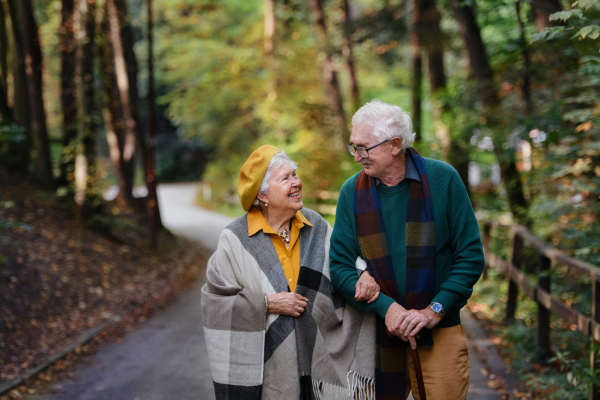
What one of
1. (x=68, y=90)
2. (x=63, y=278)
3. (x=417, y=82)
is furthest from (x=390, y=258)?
(x=68, y=90)

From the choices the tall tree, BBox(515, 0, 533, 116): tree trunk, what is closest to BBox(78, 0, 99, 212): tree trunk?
the tall tree

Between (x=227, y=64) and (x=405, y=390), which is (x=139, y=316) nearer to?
(x=405, y=390)

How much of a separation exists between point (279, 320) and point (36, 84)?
30.9ft

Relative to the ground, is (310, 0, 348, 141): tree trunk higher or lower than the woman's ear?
higher

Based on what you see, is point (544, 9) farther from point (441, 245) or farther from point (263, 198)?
point (263, 198)

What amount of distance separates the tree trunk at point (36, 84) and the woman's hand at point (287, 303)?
30.0 feet

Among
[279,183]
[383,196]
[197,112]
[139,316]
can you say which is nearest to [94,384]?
[139,316]

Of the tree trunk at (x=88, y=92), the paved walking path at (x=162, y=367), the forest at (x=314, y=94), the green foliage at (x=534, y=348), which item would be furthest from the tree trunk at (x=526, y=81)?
the tree trunk at (x=88, y=92)

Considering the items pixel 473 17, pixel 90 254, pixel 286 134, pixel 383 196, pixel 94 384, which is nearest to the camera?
pixel 383 196

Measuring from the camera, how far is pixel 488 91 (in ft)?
24.4

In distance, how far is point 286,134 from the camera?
19.5 m

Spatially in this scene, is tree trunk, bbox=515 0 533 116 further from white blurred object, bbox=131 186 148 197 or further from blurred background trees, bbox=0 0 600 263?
white blurred object, bbox=131 186 148 197

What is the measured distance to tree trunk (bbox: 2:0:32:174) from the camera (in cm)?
1014

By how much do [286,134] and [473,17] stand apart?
11997 mm
